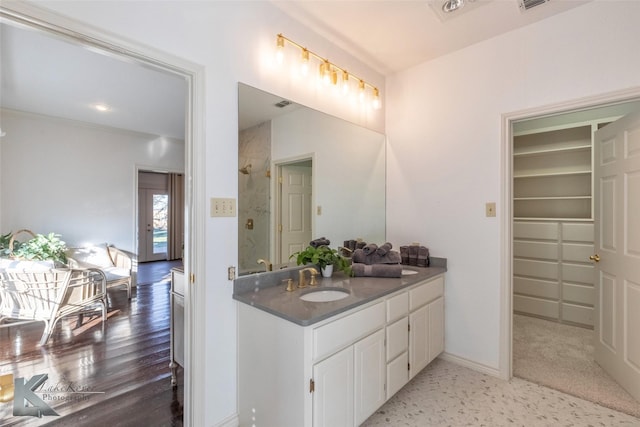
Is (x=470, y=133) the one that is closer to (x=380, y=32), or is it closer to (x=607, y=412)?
(x=380, y=32)

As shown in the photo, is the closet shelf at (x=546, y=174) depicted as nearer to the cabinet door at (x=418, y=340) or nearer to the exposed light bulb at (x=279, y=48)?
the cabinet door at (x=418, y=340)

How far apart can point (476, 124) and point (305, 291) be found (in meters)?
1.93

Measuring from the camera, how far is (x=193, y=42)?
1527 mm

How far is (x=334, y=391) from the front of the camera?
1406 mm

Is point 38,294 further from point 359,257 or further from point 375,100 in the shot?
point 375,100

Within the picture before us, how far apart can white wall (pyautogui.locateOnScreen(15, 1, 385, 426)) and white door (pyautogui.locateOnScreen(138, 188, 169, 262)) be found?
6692 millimetres

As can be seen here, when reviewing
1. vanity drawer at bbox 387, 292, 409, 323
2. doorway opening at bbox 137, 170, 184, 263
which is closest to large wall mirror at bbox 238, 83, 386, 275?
vanity drawer at bbox 387, 292, 409, 323

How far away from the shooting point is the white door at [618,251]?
1.90 m

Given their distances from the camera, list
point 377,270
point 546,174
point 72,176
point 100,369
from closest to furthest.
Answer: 1. point 377,270
2. point 100,369
3. point 546,174
4. point 72,176

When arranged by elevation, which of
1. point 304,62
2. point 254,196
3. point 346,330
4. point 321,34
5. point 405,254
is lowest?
point 346,330

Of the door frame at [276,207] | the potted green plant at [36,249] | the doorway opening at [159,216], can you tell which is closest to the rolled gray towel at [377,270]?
the door frame at [276,207]

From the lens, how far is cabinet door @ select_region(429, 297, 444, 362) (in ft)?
7.38

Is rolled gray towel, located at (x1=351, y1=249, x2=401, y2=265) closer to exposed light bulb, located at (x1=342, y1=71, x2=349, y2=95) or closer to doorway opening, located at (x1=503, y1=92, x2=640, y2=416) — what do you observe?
exposed light bulb, located at (x1=342, y1=71, x2=349, y2=95)

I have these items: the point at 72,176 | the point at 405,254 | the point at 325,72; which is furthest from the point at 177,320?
the point at 72,176
